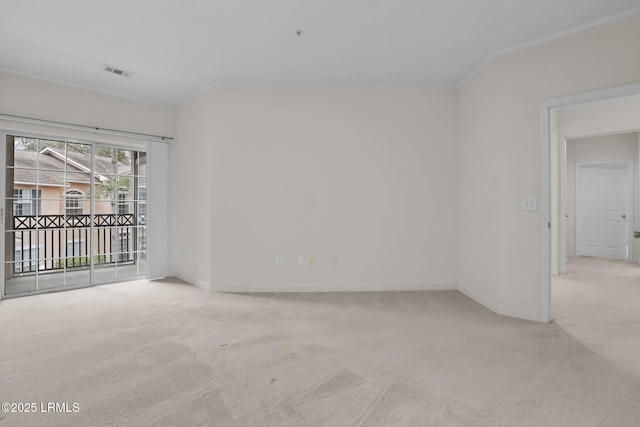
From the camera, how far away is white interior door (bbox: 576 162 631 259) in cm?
641

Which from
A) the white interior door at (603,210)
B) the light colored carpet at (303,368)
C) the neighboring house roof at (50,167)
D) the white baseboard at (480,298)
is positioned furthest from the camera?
the white interior door at (603,210)

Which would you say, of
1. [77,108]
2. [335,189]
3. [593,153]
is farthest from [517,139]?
[77,108]

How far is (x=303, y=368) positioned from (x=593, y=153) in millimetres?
7840

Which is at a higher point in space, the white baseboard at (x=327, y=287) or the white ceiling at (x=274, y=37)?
the white ceiling at (x=274, y=37)

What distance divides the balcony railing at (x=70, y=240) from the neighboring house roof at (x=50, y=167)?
544 mm

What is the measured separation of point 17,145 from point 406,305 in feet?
17.0

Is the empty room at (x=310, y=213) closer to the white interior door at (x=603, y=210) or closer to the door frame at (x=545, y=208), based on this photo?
the door frame at (x=545, y=208)

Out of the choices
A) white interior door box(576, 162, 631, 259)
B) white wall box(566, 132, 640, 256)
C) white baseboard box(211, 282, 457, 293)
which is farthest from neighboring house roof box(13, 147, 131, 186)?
white interior door box(576, 162, 631, 259)

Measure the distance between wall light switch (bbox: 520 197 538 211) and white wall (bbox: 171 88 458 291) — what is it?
1.03m

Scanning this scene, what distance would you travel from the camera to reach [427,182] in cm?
407

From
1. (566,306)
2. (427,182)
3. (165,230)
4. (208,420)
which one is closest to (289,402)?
(208,420)

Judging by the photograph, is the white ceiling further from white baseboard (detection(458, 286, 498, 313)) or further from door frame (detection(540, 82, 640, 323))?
white baseboard (detection(458, 286, 498, 313))

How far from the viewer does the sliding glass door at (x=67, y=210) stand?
395cm

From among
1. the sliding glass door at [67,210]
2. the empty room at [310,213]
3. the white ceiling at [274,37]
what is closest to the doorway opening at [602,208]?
the empty room at [310,213]
